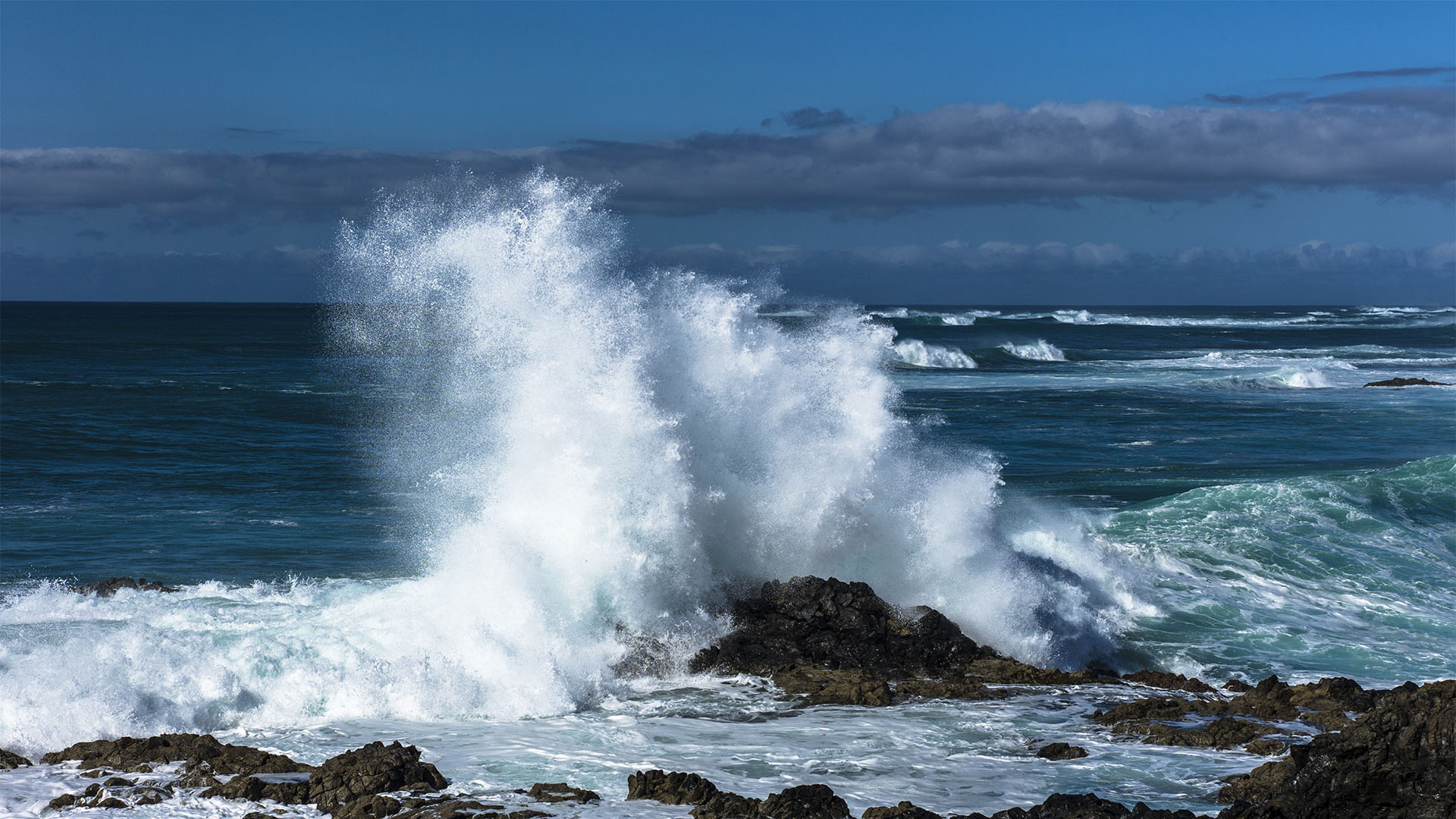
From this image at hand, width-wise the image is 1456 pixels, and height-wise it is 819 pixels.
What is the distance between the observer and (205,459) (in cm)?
2231

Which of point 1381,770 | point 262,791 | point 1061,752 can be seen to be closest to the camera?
point 1381,770

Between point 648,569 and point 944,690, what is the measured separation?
267cm

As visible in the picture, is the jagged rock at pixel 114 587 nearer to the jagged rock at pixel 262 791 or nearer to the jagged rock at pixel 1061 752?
the jagged rock at pixel 262 791

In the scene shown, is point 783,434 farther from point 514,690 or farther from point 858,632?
point 514,690

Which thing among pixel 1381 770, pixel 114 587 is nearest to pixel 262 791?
pixel 114 587

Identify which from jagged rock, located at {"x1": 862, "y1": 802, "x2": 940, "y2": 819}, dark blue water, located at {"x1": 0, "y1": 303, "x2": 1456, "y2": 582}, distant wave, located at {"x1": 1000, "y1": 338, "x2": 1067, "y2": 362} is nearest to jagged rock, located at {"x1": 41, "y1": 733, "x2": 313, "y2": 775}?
jagged rock, located at {"x1": 862, "y1": 802, "x2": 940, "y2": 819}

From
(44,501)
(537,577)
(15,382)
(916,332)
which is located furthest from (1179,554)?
(916,332)

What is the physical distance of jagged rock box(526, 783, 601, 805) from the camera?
24.3 feet

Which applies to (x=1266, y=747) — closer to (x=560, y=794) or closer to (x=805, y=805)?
(x=805, y=805)

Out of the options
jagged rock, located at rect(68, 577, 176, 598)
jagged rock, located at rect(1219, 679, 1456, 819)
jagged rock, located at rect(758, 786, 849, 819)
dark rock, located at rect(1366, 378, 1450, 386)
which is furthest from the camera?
dark rock, located at rect(1366, 378, 1450, 386)

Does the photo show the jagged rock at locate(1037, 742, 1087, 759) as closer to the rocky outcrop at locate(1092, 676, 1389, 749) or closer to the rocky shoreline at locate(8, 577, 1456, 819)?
the rocky shoreline at locate(8, 577, 1456, 819)

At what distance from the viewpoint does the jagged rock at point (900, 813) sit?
6.89 m

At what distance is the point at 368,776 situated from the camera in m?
7.41

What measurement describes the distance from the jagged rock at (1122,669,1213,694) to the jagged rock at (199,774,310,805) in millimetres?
6344
